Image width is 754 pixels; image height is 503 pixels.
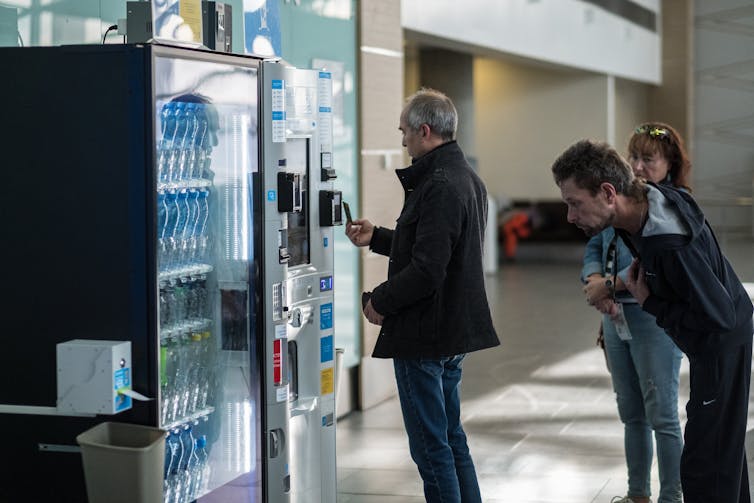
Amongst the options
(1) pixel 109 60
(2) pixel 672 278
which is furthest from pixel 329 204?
(2) pixel 672 278

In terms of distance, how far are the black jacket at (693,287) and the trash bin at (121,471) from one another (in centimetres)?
160

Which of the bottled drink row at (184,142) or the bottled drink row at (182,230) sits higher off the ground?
the bottled drink row at (184,142)

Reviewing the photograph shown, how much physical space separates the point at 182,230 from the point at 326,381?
1.01 meters

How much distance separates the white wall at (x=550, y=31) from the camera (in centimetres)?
931

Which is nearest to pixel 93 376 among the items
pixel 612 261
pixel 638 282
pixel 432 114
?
pixel 432 114

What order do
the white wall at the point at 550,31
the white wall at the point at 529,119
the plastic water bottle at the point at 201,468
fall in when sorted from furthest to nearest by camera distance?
the white wall at the point at 529,119 < the white wall at the point at 550,31 < the plastic water bottle at the point at 201,468

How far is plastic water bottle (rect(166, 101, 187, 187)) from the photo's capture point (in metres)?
3.65

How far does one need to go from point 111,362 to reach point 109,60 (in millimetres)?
963

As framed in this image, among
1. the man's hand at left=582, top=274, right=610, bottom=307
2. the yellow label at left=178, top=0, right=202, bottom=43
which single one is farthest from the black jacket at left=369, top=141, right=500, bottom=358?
the yellow label at left=178, top=0, right=202, bottom=43

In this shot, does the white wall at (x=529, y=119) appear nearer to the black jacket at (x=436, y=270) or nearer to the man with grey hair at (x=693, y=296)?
the black jacket at (x=436, y=270)

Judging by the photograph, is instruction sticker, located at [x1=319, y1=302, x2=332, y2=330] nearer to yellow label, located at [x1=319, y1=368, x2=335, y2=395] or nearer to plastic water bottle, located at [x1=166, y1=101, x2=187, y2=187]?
yellow label, located at [x1=319, y1=368, x2=335, y2=395]

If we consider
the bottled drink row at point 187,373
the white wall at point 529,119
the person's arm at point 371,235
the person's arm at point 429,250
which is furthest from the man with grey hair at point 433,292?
the white wall at point 529,119

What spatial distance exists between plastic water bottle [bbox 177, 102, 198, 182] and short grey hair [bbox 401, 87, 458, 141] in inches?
29.8

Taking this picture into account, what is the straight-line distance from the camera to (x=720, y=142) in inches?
233
